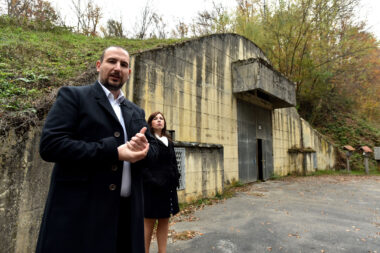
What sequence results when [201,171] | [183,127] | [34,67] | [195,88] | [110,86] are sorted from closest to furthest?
[110,86]
[34,67]
[201,171]
[183,127]
[195,88]

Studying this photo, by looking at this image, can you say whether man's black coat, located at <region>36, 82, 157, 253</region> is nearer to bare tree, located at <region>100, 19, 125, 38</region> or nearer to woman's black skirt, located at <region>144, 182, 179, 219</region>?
woman's black skirt, located at <region>144, 182, 179, 219</region>

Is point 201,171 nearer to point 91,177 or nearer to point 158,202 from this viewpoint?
point 158,202

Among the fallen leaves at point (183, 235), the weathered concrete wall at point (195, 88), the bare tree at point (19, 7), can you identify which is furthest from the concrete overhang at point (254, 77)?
the bare tree at point (19, 7)

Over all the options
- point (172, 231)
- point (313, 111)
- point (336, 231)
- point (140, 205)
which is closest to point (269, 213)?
point (336, 231)

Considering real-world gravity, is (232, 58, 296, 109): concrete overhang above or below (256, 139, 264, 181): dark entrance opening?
above

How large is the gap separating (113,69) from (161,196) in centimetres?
207

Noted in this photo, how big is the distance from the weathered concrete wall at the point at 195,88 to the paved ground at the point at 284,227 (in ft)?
10.5

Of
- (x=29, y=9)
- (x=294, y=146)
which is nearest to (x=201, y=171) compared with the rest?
(x=294, y=146)

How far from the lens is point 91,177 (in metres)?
1.45

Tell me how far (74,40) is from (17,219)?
8.66m

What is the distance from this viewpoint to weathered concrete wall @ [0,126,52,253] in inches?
118

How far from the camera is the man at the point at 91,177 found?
136 centimetres

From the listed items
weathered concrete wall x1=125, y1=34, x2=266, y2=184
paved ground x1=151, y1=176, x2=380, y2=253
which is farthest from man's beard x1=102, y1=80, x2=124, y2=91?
weathered concrete wall x1=125, y1=34, x2=266, y2=184

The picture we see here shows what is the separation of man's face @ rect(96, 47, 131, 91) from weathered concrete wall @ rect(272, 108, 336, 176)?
14558 millimetres
